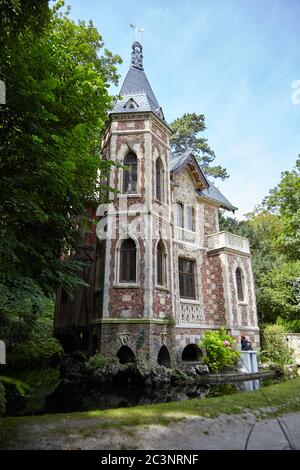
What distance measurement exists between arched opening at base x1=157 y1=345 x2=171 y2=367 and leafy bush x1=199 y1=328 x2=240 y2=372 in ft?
5.15

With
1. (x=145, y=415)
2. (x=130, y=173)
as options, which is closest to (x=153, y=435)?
(x=145, y=415)

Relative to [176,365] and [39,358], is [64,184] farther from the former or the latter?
[39,358]

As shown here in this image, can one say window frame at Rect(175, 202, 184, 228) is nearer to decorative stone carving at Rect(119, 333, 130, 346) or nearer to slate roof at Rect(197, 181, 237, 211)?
slate roof at Rect(197, 181, 237, 211)

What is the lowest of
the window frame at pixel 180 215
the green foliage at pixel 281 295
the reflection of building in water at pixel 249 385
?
the reflection of building in water at pixel 249 385

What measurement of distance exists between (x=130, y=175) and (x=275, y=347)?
→ 11.1 m

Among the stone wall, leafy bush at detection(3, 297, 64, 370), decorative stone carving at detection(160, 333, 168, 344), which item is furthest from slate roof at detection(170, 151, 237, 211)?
leafy bush at detection(3, 297, 64, 370)

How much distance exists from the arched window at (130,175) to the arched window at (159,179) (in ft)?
3.97

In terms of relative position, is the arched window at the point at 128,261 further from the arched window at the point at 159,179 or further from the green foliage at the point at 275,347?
→ the green foliage at the point at 275,347

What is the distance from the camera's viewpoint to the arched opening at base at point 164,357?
11.8 meters

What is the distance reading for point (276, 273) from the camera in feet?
68.8

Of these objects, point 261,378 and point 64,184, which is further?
point 261,378

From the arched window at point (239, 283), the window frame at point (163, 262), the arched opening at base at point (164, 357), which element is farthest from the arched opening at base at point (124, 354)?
the arched window at point (239, 283)
